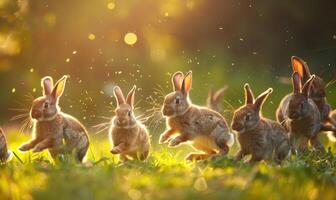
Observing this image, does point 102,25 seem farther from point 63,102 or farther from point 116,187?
point 116,187

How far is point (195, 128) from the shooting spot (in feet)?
26.3

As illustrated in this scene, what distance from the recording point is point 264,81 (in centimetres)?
1394

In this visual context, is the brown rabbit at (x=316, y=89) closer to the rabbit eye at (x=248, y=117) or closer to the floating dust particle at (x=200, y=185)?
the rabbit eye at (x=248, y=117)

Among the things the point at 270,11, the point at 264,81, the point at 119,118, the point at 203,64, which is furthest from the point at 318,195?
the point at 270,11

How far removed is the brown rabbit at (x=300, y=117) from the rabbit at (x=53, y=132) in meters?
2.33

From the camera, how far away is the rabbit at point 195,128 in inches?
314

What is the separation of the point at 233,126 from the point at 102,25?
25.9 ft

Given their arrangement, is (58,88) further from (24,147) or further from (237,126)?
(237,126)

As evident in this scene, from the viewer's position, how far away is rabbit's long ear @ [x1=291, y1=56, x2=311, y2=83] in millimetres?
8922

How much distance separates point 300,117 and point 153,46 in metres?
7.26

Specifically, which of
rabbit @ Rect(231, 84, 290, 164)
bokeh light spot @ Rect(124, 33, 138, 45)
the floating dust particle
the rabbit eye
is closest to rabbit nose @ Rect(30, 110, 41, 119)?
rabbit @ Rect(231, 84, 290, 164)

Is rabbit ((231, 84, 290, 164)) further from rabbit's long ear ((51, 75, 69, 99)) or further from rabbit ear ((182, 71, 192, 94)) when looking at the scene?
rabbit's long ear ((51, 75, 69, 99))

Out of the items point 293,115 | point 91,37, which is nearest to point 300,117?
point 293,115

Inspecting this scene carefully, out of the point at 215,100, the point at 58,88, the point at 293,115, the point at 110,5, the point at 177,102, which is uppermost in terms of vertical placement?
the point at 110,5
